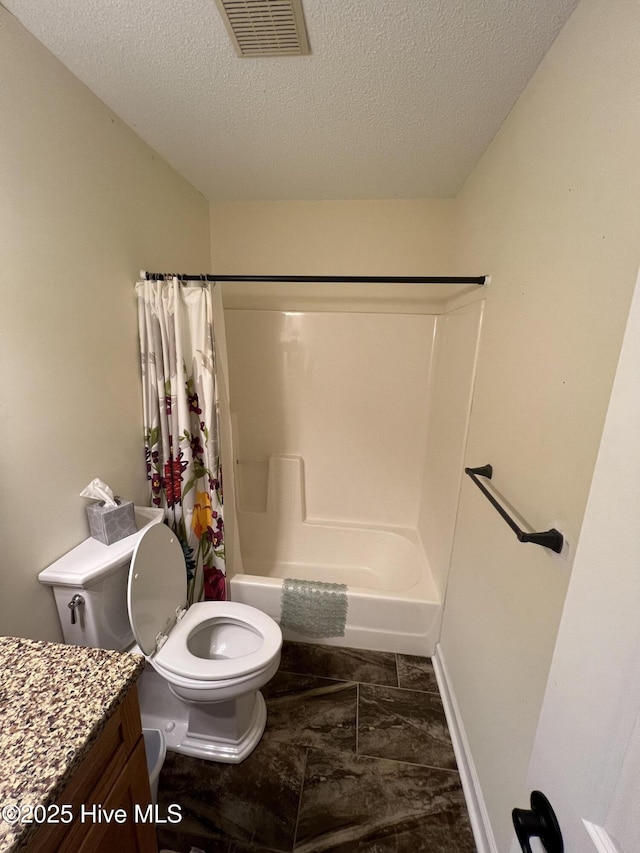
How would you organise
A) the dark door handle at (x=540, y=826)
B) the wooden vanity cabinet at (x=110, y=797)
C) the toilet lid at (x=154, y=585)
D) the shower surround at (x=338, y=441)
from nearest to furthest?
the dark door handle at (x=540, y=826) → the wooden vanity cabinet at (x=110, y=797) → the toilet lid at (x=154, y=585) → the shower surround at (x=338, y=441)

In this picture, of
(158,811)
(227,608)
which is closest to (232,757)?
(158,811)

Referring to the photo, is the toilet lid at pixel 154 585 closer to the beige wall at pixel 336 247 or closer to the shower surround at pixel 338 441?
the shower surround at pixel 338 441

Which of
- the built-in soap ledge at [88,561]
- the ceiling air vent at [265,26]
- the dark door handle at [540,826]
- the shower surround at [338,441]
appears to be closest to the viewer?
the dark door handle at [540,826]

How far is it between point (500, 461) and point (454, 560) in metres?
0.66

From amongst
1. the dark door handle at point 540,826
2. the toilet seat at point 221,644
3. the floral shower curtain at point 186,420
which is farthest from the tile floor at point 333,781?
the dark door handle at point 540,826

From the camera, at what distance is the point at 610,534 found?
0.39 metres

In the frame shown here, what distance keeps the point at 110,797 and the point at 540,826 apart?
→ 0.71m

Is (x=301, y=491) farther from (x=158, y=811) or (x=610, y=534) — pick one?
(x=610, y=534)

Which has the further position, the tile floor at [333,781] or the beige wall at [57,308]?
the tile floor at [333,781]

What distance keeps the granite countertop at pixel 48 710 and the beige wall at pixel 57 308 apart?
1.43ft

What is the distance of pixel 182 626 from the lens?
1.45 metres

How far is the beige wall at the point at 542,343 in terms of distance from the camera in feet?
2.32

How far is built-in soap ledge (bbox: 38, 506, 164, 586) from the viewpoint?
43.5 inches

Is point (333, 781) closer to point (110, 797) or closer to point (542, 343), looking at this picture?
point (110, 797)
